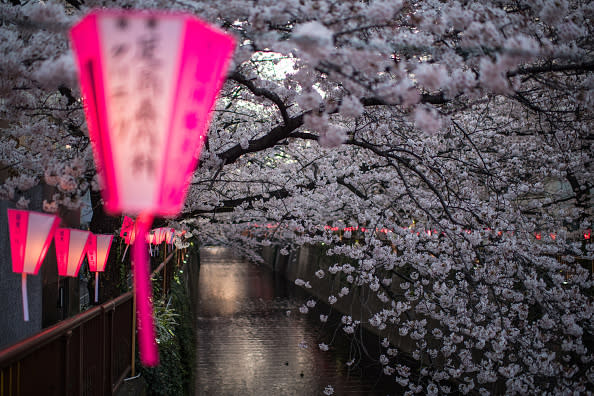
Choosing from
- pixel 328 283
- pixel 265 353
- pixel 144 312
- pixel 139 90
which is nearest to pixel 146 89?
pixel 139 90

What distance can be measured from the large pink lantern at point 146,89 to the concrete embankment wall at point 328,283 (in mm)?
7093

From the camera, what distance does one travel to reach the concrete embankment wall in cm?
1582

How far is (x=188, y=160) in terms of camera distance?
9.64ft

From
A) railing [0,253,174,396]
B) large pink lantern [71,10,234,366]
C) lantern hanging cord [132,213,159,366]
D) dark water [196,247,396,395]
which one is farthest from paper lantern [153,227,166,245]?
large pink lantern [71,10,234,366]

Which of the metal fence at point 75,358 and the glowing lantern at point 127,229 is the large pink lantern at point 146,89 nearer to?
the metal fence at point 75,358

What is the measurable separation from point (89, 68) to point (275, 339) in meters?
14.1

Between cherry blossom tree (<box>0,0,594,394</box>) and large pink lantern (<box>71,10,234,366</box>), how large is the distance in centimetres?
39

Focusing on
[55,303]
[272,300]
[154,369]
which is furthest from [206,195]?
[272,300]

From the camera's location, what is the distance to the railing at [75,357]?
9.66ft

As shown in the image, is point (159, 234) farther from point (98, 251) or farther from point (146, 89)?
point (146, 89)

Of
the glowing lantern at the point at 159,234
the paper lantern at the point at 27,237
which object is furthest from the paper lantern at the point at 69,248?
the glowing lantern at the point at 159,234

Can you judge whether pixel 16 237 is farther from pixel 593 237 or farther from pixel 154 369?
pixel 593 237

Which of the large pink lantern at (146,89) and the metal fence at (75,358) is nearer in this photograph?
the large pink lantern at (146,89)

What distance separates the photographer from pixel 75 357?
4035mm
